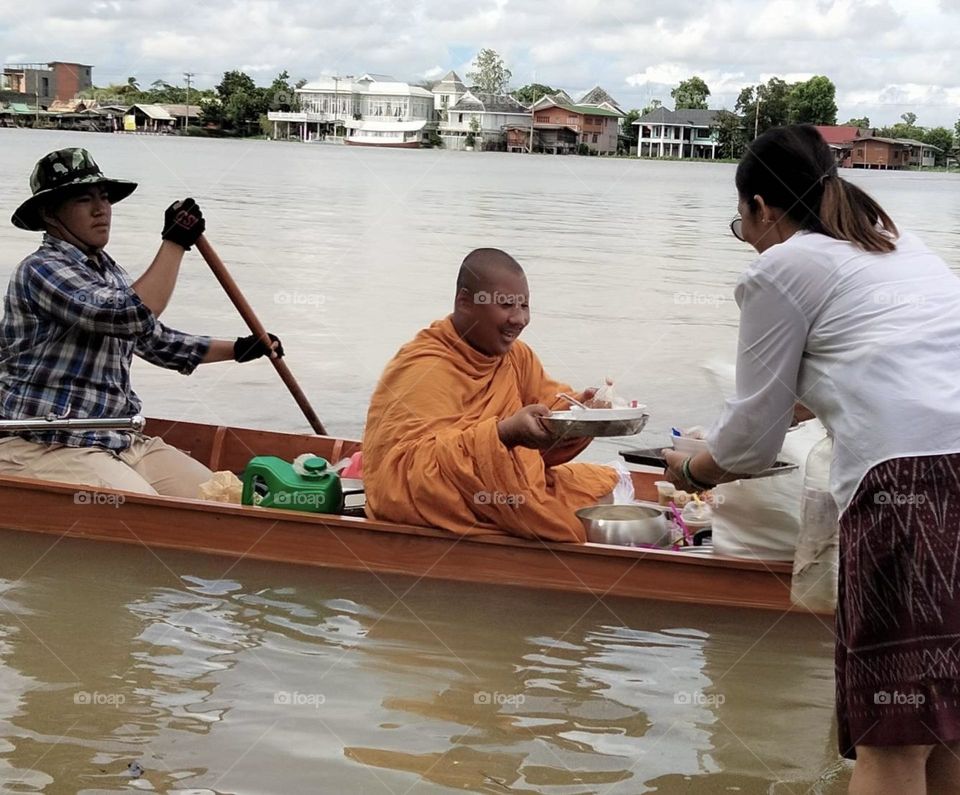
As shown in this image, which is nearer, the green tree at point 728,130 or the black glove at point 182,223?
the black glove at point 182,223

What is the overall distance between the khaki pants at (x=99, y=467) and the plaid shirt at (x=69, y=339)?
0.05 m

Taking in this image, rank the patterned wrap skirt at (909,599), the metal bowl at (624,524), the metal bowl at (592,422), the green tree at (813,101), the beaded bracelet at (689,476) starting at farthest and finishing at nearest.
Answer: the green tree at (813,101)
the metal bowl at (624,524)
the metal bowl at (592,422)
the beaded bracelet at (689,476)
the patterned wrap skirt at (909,599)

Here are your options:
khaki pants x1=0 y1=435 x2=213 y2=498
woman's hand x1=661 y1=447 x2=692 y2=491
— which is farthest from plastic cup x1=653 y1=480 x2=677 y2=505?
woman's hand x1=661 y1=447 x2=692 y2=491

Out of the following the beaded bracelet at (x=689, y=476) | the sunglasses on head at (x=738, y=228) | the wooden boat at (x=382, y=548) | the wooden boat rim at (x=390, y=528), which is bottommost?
the wooden boat at (x=382, y=548)

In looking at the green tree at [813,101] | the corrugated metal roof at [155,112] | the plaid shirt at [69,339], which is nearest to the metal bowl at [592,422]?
the plaid shirt at [69,339]

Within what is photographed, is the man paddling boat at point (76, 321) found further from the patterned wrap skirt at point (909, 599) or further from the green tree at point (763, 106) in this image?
the green tree at point (763, 106)

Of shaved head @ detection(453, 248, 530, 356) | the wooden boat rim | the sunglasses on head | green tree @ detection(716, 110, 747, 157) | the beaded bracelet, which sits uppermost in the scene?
green tree @ detection(716, 110, 747, 157)

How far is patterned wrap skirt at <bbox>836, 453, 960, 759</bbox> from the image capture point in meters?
2.57

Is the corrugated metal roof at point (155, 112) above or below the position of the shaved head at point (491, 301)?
above

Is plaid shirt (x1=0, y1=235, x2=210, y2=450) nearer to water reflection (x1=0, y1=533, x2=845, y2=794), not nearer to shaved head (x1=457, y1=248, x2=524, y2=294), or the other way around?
water reflection (x1=0, y1=533, x2=845, y2=794)

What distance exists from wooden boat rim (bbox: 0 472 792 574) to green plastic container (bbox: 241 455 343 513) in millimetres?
76

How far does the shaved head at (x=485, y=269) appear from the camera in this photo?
15.9 ft

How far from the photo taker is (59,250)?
17.7 ft

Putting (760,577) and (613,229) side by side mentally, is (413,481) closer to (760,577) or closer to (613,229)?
(760,577)
